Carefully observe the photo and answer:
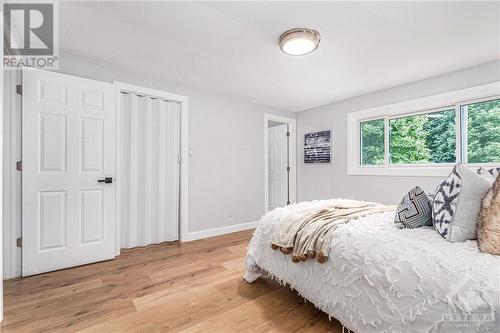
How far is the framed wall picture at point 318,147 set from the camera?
14.0ft

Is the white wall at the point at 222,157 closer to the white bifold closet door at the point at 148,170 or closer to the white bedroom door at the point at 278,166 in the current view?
the white bifold closet door at the point at 148,170

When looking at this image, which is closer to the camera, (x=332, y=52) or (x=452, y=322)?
Answer: (x=452, y=322)

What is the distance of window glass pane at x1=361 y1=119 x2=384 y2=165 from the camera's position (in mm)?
3723

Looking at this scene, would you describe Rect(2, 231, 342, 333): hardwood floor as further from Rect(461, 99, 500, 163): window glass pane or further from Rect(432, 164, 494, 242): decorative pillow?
Rect(461, 99, 500, 163): window glass pane

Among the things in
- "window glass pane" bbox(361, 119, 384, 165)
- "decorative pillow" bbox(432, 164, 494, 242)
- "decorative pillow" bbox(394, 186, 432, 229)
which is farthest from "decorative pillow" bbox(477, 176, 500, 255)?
"window glass pane" bbox(361, 119, 384, 165)

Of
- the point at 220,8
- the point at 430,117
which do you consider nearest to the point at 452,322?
the point at 220,8

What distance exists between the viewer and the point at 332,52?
2426mm

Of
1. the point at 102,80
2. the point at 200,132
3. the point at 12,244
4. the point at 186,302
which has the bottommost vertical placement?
the point at 186,302

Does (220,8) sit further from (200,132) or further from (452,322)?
(452,322)

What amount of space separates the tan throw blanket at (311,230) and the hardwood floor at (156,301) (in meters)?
0.46

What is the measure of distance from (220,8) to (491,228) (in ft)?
7.21

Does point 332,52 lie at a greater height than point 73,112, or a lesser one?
greater

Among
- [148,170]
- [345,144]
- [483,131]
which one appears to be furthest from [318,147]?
[148,170]

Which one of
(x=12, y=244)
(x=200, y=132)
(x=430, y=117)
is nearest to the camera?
(x=12, y=244)
